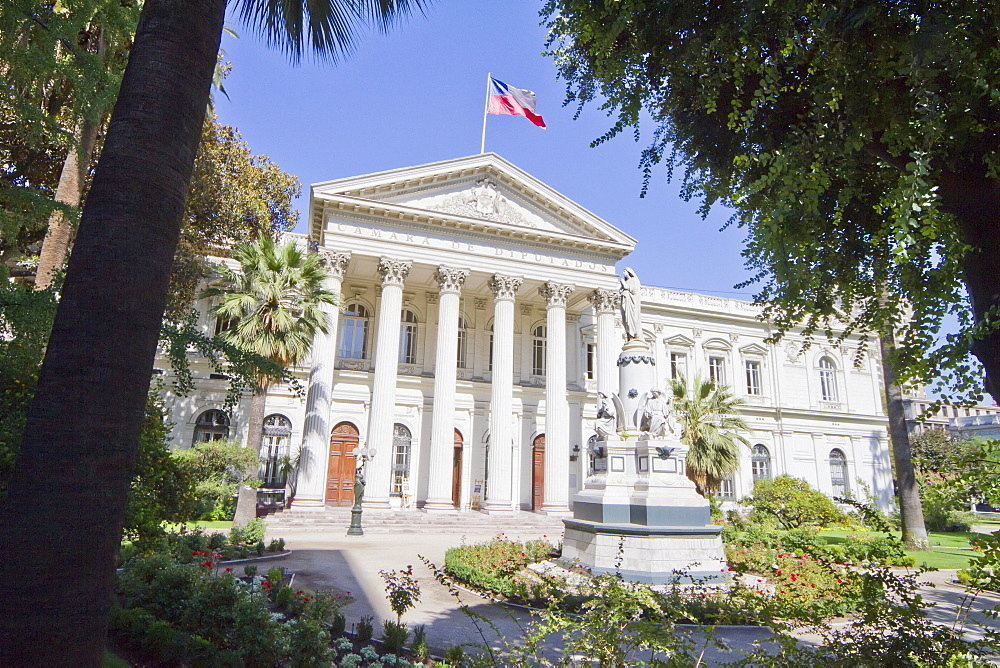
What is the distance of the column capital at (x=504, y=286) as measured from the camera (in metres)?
25.8

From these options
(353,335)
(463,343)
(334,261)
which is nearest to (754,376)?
(463,343)


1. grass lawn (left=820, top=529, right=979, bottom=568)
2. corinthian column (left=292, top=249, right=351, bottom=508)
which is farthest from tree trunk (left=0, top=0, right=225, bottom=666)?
corinthian column (left=292, top=249, right=351, bottom=508)

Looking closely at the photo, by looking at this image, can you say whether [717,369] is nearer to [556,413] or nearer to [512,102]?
[556,413]

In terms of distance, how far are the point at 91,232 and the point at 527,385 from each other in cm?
2720

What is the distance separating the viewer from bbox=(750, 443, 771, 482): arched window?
3481cm

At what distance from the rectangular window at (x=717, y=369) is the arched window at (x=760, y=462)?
14.2 feet

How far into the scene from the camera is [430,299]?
96.2 feet

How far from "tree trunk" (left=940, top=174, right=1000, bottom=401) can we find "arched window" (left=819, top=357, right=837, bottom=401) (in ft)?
124

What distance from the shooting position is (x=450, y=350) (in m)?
24.4

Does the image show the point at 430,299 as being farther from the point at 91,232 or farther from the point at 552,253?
the point at 91,232

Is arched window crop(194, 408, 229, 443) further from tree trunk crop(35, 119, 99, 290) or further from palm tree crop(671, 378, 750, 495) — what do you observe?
palm tree crop(671, 378, 750, 495)

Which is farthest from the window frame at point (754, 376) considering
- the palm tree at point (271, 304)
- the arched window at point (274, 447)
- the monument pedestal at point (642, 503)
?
the monument pedestal at point (642, 503)

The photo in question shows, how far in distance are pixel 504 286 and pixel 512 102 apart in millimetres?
8542

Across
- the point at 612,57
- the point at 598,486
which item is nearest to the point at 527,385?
the point at 598,486
